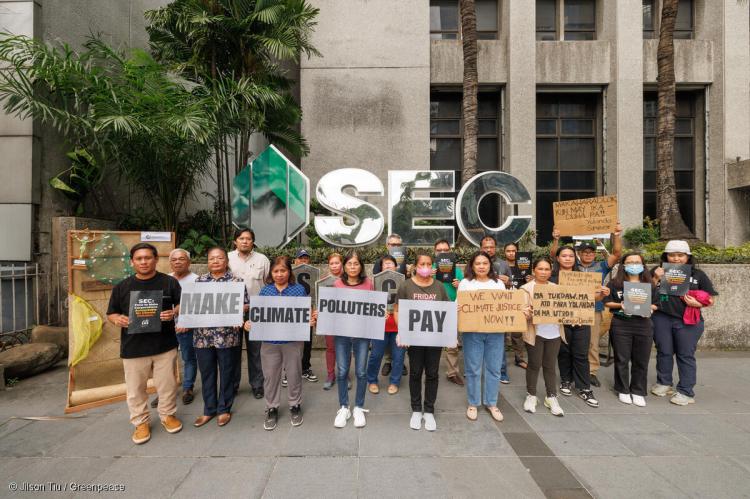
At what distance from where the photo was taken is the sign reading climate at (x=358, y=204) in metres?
7.61

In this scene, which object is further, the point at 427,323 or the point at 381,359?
the point at 381,359

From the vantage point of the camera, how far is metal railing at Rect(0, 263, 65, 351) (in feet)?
21.5

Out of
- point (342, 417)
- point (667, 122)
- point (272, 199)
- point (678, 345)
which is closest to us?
point (342, 417)

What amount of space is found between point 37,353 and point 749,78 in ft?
70.7

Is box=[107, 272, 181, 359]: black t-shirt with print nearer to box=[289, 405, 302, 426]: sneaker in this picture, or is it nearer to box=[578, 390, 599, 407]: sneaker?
box=[289, 405, 302, 426]: sneaker

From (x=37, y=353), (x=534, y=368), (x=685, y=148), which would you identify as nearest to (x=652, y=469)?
(x=534, y=368)

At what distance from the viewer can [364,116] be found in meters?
11.9

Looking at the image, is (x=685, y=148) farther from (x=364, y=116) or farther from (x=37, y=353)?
(x=37, y=353)

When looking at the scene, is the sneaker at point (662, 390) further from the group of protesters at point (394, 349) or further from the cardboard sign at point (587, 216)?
the cardboard sign at point (587, 216)

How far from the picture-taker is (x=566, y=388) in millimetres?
4996

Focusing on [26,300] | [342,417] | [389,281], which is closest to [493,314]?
[389,281]

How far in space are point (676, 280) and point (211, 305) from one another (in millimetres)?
6052

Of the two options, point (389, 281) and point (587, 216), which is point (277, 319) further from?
point (587, 216)

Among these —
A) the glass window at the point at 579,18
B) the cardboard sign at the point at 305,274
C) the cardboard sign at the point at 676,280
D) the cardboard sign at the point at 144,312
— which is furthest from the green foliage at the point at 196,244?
the glass window at the point at 579,18
